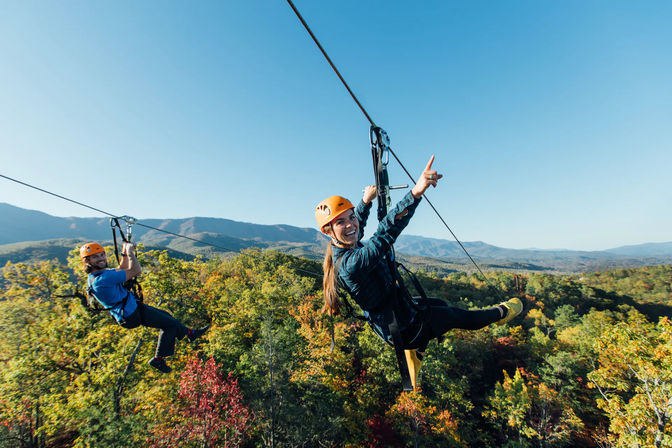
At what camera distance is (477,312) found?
342cm

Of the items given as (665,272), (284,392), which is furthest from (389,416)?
(665,272)

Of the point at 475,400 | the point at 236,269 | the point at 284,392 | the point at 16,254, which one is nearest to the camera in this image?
the point at 284,392

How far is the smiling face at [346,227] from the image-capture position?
2.58 metres

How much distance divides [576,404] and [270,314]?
1186 inches

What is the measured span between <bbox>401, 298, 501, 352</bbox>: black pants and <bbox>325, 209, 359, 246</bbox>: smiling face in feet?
4.11

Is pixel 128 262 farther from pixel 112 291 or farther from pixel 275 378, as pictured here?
pixel 275 378

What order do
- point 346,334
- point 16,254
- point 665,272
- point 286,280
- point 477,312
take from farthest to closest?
point 16,254
point 665,272
point 286,280
point 346,334
point 477,312

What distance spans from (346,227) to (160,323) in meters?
4.56

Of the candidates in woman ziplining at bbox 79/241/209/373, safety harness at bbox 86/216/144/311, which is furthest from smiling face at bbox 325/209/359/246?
safety harness at bbox 86/216/144/311

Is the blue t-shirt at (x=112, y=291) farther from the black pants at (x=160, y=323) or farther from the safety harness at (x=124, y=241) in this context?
the black pants at (x=160, y=323)

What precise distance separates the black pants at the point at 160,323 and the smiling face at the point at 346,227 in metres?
4.06

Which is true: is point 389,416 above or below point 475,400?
above

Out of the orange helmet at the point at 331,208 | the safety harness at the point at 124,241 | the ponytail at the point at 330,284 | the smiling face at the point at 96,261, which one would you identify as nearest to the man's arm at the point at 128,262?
the safety harness at the point at 124,241

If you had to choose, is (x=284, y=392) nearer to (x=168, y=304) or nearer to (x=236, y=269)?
(x=168, y=304)
